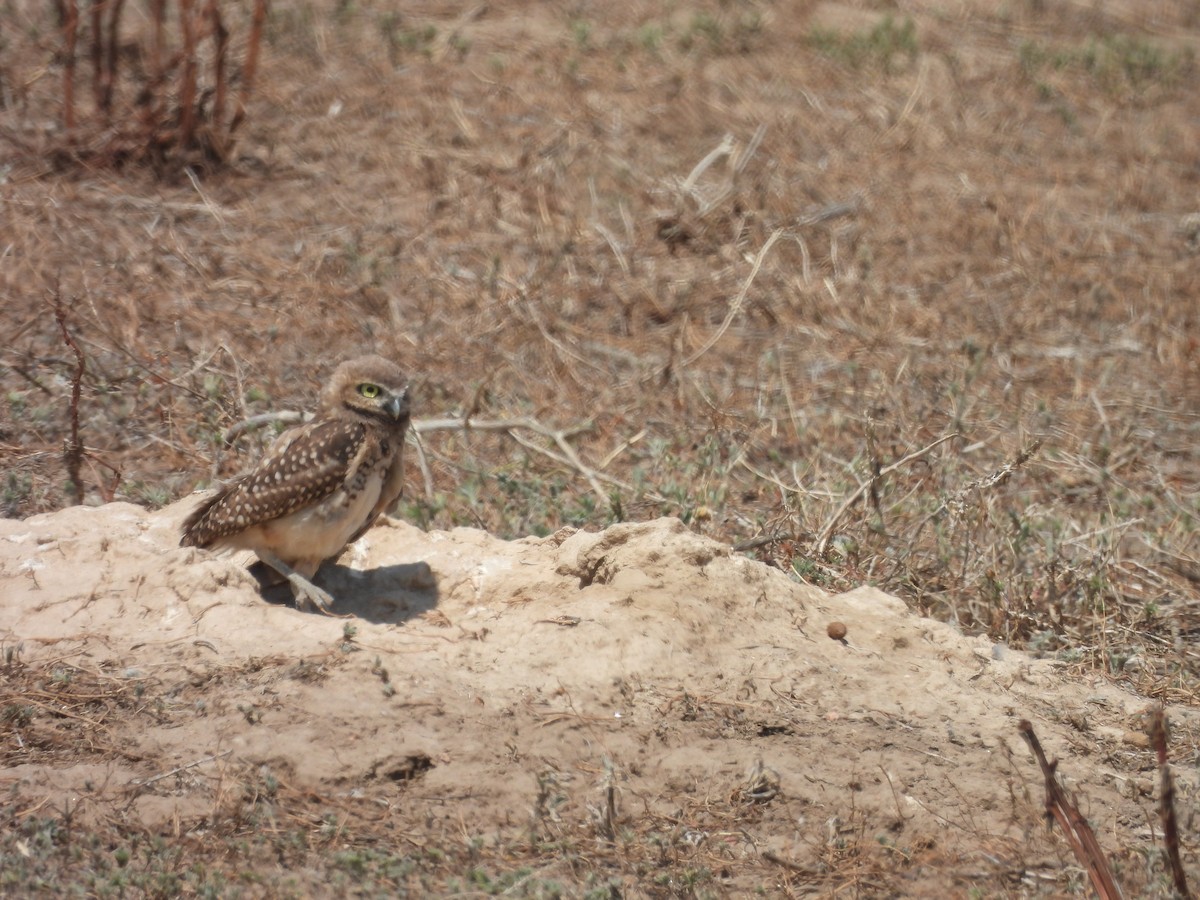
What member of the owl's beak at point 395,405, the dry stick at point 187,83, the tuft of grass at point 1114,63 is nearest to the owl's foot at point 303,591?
the owl's beak at point 395,405

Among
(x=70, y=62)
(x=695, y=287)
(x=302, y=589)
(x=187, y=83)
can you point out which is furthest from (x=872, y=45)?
(x=302, y=589)

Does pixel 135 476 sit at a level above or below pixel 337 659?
below

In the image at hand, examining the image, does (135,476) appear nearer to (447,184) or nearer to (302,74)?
(447,184)

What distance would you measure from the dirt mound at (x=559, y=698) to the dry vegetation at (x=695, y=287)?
0.23 meters

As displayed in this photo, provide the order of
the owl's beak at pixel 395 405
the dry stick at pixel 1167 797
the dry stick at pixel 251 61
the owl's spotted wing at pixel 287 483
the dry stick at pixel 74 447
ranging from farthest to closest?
1. the dry stick at pixel 251 61
2. the dry stick at pixel 74 447
3. the owl's beak at pixel 395 405
4. the owl's spotted wing at pixel 287 483
5. the dry stick at pixel 1167 797

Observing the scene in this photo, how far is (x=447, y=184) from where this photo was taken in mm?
11891

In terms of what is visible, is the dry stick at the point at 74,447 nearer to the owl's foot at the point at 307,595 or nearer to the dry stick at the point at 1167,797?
the owl's foot at the point at 307,595

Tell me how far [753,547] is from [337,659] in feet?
7.62

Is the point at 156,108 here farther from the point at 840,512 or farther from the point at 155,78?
the point at 840,512

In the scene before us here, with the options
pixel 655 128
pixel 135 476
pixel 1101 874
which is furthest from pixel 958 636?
pixel 655 128

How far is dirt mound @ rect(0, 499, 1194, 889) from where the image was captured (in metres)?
4.88

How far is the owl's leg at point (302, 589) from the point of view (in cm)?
607

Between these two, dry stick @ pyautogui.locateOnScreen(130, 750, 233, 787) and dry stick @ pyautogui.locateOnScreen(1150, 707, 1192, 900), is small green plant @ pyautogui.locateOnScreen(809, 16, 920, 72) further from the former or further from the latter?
dry stick @ pyautogui.locateOnScreen(1150, 707, 1192, 900)

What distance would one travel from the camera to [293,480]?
604 cm
